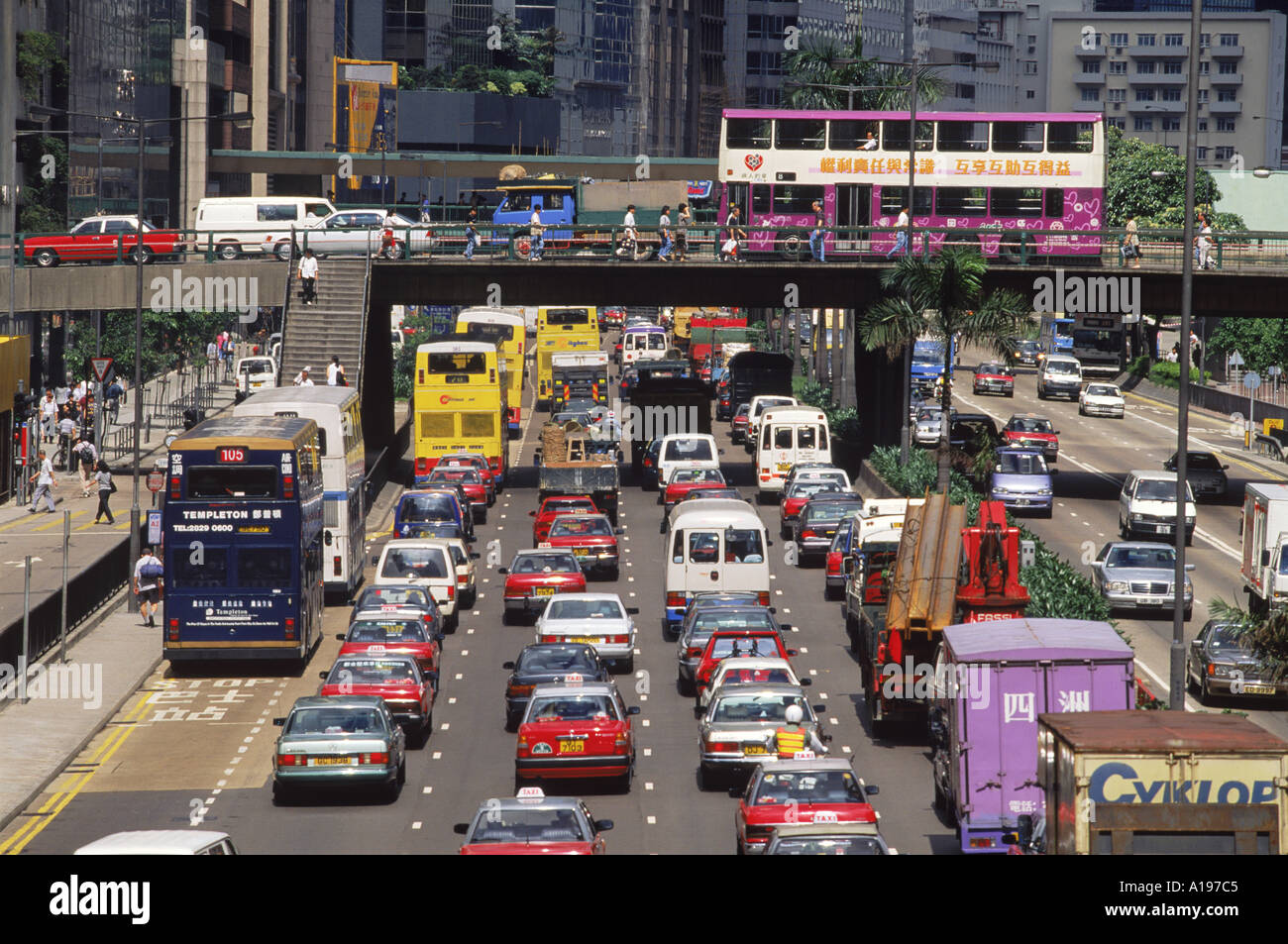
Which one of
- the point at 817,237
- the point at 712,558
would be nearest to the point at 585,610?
the point at 712,558

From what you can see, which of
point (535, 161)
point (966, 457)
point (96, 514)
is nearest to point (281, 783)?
point (96, 514)

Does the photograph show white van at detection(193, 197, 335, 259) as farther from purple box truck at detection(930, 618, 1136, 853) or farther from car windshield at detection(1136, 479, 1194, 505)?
purple box truck at detection(930, 618, 1136, 853)

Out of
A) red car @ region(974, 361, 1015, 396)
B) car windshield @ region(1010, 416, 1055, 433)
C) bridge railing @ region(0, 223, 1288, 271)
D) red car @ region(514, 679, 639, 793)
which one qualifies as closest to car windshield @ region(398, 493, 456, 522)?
bridge railing @ region(0, 223, 1288, 271)

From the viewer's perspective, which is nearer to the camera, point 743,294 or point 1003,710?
point 1003,710

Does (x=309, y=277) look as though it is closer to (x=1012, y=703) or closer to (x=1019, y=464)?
(x=1019, y=464)

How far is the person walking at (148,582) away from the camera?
40188 mm

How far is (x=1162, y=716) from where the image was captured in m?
18.9

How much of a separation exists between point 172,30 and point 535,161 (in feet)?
102

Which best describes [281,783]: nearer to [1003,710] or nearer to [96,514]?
[1003,710]

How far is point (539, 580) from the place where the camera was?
39.7m

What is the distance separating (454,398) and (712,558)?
19736mm

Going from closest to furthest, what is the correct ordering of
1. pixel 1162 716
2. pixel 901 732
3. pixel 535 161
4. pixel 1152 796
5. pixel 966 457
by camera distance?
pixel 1152 796, pixel 1162 716, pixel 901 732, pixel 966 457, pixel 535 161

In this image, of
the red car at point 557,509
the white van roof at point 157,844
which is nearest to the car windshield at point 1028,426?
the red car at point 557,509

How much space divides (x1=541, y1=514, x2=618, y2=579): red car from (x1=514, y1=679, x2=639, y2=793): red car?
17233 millimetres
